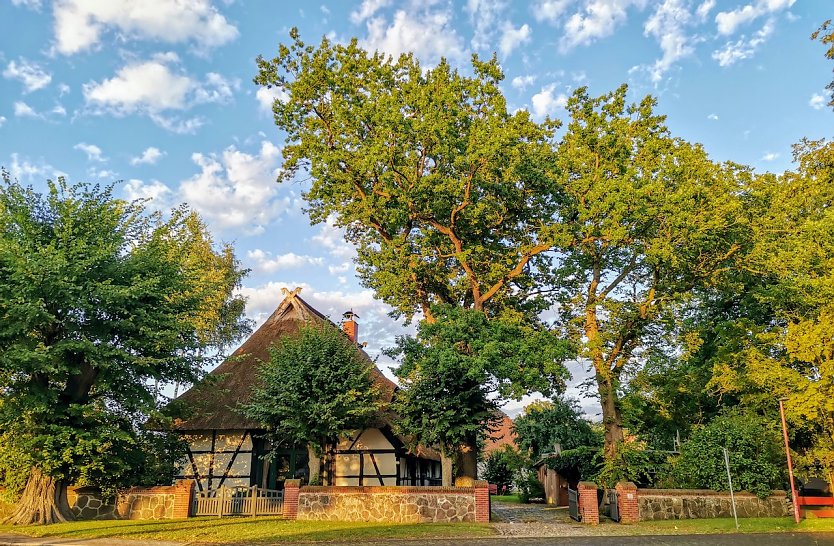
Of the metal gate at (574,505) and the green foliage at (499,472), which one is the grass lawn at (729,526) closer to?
the metal gate at (574,505)

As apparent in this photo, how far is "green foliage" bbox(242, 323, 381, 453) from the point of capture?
1991 centimetres

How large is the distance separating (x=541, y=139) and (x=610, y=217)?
15.5 ft

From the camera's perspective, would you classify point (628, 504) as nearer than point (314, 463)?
Yes

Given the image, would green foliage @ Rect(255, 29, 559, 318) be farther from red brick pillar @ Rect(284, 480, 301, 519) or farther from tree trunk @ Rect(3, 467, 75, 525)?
tree trunk @ Rect(3, 467, 75, 525)

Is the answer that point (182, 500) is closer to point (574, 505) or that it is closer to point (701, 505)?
point (574, 505)

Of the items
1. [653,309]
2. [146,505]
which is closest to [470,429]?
[653,309]

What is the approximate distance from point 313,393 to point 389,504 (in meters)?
4.64

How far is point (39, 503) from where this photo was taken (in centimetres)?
1753

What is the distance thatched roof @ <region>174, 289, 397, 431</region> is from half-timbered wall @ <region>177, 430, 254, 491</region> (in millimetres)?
705

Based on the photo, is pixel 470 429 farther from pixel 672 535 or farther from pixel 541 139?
pixel 541 139

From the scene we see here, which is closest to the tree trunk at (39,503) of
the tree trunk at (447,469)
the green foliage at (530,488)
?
the tree trunk at (447,469)

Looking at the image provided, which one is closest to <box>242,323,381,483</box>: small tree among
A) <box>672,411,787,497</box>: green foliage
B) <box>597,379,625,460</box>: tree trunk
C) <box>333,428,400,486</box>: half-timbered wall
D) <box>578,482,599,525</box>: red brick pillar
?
<box>333,428,400,486</box>: half-timbered wall

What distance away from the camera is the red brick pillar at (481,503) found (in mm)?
18062

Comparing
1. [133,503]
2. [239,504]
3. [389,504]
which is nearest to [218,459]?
[239,504]
